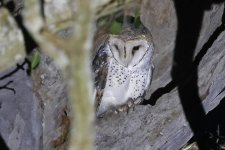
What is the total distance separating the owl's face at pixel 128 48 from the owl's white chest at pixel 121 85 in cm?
7

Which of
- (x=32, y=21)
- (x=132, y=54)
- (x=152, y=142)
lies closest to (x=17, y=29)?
(x=32, y=21)

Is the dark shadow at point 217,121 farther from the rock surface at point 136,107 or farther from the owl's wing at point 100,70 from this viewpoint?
the owl's wing at point 100,70

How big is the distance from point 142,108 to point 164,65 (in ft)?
1.64

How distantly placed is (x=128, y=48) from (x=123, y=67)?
187 millimetres

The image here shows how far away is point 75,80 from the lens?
1.48m

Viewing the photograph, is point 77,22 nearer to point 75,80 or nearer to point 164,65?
point 75,80

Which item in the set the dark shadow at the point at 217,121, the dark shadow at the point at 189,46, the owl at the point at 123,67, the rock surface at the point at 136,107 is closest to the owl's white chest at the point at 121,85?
the owl at the point at 123,67

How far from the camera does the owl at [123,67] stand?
3.79 m

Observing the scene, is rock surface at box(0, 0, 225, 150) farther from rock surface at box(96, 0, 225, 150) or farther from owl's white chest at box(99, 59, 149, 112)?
owl's white chest at box(99, 59, 149, 112)

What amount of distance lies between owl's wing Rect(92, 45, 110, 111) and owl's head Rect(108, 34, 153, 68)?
0.22ft

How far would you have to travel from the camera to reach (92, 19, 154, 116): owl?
3787 millimetres

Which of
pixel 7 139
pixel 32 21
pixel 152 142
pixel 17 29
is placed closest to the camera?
pixel 32 21

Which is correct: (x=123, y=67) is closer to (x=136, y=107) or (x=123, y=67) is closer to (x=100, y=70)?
(x=100, y=70)

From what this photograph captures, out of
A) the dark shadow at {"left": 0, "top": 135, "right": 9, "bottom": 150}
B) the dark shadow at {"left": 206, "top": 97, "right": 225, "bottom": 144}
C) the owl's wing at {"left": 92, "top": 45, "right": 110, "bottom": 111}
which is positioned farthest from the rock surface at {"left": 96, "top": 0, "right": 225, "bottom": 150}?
the dark shadow at {"left": 206, "top": 97, "right": 225, "bottom": 144}
